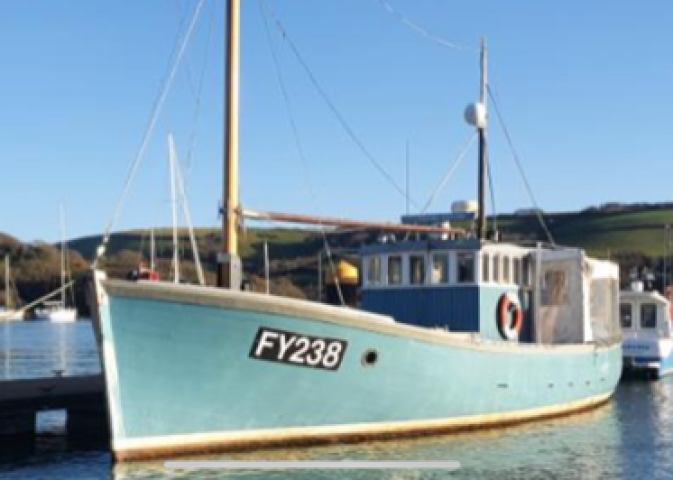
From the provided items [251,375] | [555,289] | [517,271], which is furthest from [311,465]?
[555,289]

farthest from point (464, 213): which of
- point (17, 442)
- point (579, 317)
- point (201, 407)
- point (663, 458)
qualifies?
point (17, 442)

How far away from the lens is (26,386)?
24812mm

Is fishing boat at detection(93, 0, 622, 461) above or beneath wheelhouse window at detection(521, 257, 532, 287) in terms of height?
beneath

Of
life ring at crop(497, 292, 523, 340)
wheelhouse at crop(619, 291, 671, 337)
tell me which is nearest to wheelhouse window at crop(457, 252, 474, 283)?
life ring at crop(497, 292, 523, 340)

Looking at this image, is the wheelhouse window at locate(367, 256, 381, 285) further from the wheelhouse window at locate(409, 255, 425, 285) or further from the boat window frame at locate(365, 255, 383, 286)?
the wheelhouse window at locate(409, 255, 425, 285)

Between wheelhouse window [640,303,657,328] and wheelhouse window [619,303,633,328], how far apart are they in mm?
499

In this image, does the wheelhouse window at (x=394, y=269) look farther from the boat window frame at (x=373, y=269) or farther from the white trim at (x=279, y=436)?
the white trim at (x=279, y=436)

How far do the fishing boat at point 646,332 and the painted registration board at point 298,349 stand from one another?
24.2m

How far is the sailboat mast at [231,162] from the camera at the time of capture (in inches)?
738

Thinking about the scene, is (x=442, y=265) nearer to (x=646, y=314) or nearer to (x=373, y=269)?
(x=373, y=269)

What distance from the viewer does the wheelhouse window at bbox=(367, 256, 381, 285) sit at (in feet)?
81.1

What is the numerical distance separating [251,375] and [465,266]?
751 cm

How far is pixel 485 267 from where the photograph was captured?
23.6 metres

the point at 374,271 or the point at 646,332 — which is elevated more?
the point at 374,271
